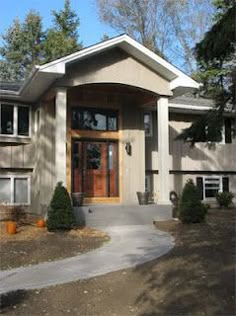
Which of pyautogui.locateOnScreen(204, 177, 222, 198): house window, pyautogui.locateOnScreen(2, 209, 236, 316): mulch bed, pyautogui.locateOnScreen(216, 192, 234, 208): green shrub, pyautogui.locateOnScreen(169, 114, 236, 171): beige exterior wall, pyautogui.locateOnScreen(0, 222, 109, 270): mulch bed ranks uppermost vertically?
pyautogui.locateOnScreen(169, 114, 236, 171): beige exterior wall

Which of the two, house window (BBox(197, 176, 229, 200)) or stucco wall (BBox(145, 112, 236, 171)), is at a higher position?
stucco wall (BBox(145, 112, 236, 171))

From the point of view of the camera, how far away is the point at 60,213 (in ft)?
45.9

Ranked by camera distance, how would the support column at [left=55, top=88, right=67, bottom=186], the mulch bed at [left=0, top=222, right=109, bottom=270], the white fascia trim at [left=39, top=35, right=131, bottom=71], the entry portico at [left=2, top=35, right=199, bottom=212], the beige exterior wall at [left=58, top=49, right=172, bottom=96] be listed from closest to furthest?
the mulch bed at [left=0, top=222, right=109, bottom=270], the white fascia trim at [left=39, top=35, right=131, bottom=71], the support column at [left=55, top=88, right=67, bottom=186], the beige exterior wall at [left=58, top=49, right=172, bottom=96], the entry portico at [left=2, top=35, right=199, bottom=212]

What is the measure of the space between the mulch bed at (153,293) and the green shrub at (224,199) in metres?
11.3

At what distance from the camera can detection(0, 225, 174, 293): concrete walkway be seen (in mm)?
8531

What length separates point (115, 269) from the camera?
9281 mm

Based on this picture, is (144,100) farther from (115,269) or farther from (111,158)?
(115,269)

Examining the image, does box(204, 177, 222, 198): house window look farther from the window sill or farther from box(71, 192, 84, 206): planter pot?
the window sill

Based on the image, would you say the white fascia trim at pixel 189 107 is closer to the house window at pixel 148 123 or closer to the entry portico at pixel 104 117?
the house window at pixel 148 123

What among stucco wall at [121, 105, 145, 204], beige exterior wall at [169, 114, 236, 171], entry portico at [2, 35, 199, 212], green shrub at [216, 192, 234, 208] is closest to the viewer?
entry portico at [2, 35, 199, 212]

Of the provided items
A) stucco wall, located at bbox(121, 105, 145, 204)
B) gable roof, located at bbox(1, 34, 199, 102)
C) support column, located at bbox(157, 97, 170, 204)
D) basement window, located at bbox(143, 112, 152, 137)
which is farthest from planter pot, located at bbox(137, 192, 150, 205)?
gable roof, located at bbox(1, 34, 199, 102)

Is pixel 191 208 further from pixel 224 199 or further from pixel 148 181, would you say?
pixel 224 199

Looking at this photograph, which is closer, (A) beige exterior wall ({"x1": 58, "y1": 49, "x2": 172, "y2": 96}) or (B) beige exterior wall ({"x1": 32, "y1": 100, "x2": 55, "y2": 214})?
(A) beige exterior wall ({"x1": 58, "y1": 49, "x2": 172, "y2": 96})

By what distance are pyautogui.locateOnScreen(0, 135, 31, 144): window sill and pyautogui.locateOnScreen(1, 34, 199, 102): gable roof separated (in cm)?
142
